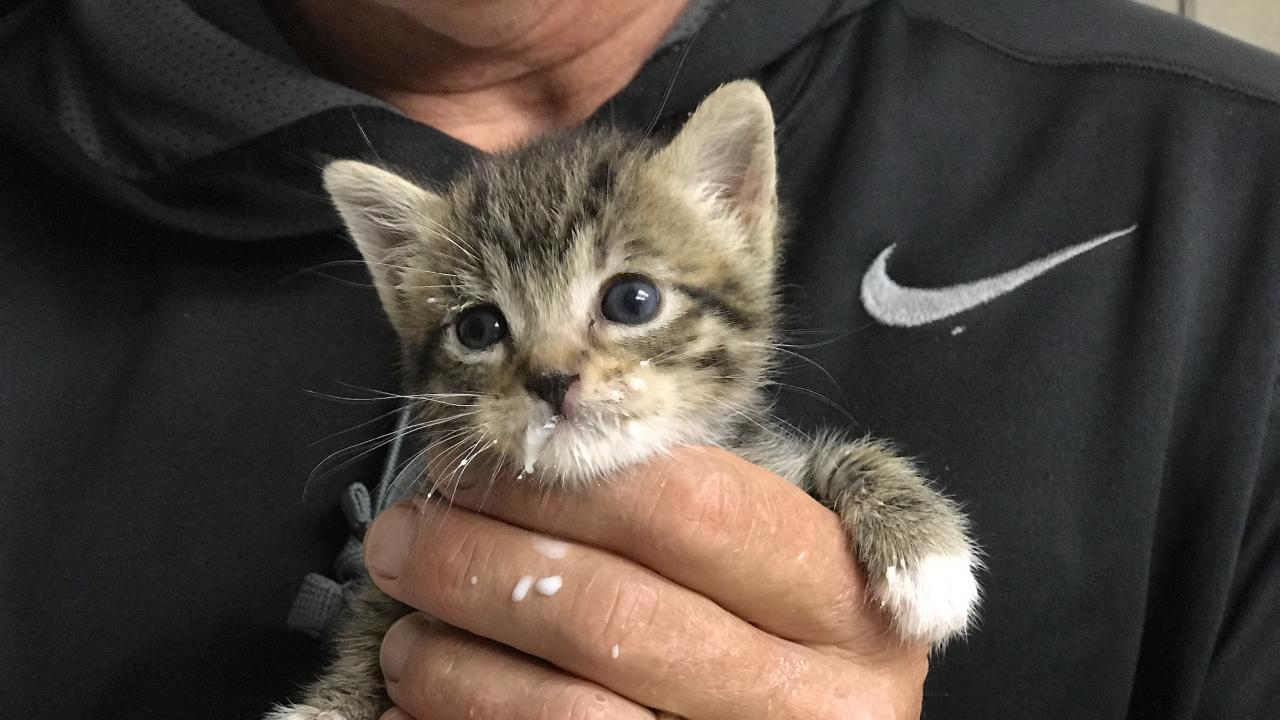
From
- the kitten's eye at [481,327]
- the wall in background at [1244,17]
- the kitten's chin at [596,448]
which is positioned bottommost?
the kitten's chin at [596,448]

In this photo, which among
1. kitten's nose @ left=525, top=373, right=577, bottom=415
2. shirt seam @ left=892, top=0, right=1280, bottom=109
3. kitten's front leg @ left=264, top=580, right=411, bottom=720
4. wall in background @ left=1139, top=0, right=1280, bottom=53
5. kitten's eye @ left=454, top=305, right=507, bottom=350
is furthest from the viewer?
wall in background @ left=1139, top=0, right=1280, bottom=53

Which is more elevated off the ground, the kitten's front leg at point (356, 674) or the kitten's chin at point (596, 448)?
the kitten's chin at point (596, 448)

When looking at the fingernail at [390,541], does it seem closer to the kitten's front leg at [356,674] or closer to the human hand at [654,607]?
the human hand at [654,607]

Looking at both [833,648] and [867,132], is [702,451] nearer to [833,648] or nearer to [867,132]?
[833,648]

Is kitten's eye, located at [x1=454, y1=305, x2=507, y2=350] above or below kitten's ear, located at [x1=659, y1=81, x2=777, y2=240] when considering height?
below

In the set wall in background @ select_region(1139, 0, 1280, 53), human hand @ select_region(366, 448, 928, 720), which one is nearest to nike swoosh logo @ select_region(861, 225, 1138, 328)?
human hand @ select_region(366, 448, 928, 720)

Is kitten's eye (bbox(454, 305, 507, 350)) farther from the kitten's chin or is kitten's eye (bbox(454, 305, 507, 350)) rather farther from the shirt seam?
the shirt seam

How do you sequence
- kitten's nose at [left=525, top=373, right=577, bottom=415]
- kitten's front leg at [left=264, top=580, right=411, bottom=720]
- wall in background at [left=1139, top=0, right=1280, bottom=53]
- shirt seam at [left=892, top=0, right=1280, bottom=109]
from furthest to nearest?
wall in background at [left=1139, top=0, right=1280, bottom=53] → shirt seam at [left=892, top=0, right=1280, bottom=109] → kitten's front leg at [left=264, top=580, right=411, bottom=720] → kitten's nose at [left=525, top=373, right=577, bottom=415]

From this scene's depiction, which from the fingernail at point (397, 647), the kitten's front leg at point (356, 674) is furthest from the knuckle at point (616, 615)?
the kitten's front leg at point (356, 674)
